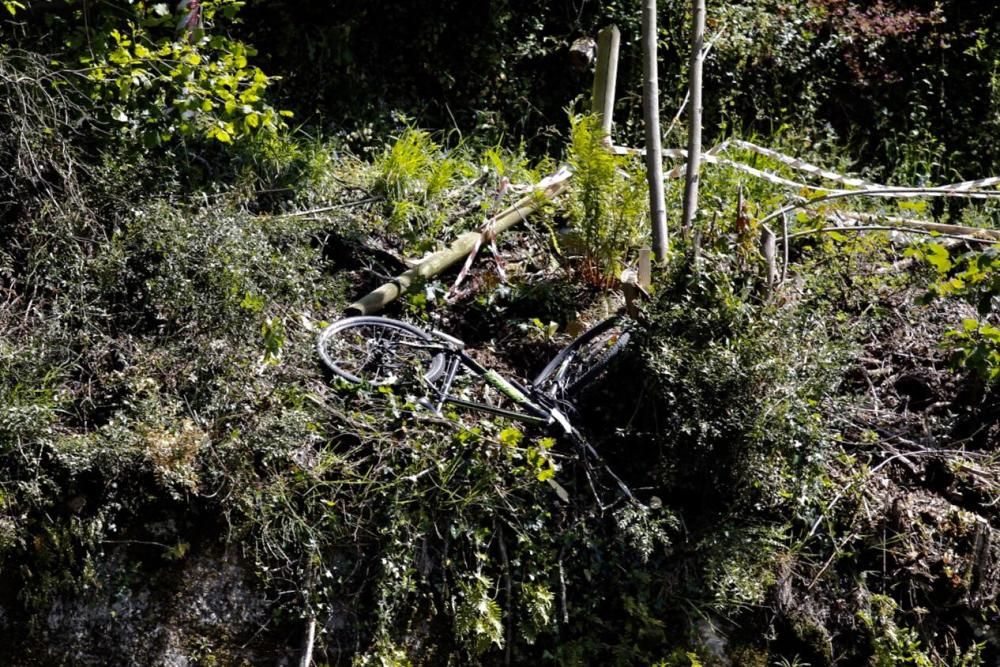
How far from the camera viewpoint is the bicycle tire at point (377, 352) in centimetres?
598

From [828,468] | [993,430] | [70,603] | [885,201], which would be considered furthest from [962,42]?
[70,603]

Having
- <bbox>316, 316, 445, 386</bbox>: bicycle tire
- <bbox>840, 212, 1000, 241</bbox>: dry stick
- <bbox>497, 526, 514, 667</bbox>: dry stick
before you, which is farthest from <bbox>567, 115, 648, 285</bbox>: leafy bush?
<bbox>497, 526, 514, 667</bbox>: dry stick

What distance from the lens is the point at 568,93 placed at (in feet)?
28.9

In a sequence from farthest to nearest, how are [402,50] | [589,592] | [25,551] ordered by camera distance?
[402,50]
[589,592]
[25,551]

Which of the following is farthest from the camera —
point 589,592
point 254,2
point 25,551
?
point 254,2

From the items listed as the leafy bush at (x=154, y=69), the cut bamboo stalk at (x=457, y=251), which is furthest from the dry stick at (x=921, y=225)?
the leafy bush at (x=154, y=69)

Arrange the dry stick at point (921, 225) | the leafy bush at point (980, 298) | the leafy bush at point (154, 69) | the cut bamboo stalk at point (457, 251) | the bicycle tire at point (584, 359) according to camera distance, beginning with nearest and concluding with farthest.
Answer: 1. the leafy bush at point (980, 298)
2. the bicycle tire at point (584, 359)
3. the leafy bush at point (154, 69)
4. the cut bamboo stalk at point (457, 251)
5. the dry stick at point (921, 225)

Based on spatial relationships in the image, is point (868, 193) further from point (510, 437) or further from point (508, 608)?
point (508, 608)

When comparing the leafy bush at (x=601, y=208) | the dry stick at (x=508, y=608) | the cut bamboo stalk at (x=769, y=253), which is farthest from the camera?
the leafy bush at (x=601, y=208)

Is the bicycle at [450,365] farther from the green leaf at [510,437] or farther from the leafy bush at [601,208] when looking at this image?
the leafy bush at [601,208]

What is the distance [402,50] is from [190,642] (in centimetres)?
457

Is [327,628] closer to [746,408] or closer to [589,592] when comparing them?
[589,592]

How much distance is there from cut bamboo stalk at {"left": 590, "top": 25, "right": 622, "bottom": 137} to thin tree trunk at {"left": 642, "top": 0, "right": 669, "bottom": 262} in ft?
3.82

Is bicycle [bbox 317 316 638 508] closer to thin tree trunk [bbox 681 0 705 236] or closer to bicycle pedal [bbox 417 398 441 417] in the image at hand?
bicycle pedal [bbox 417 398 441 417]
